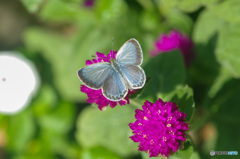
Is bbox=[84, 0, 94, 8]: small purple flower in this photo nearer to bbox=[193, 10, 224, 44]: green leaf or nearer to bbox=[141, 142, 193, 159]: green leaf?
bbox=[193, 10, 224, 44]: green leaf

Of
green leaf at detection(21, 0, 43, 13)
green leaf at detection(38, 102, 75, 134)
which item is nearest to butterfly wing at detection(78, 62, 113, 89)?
green leaf at detection(21, 0, 43, 13)

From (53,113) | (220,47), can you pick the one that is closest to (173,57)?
(220,47)

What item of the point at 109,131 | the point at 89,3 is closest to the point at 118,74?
the point at 109,131

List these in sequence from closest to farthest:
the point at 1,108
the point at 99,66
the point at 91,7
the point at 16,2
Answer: the point at 99,66 → the point at 1,108 → the point at 91,7 → the point at 16,2

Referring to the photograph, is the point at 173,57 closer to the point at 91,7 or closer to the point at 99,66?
the point at 99,66

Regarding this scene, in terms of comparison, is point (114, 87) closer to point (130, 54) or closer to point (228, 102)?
point (130, 54)

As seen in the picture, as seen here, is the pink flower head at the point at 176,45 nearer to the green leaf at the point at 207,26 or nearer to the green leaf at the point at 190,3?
the green leaf at the point at 207,26
